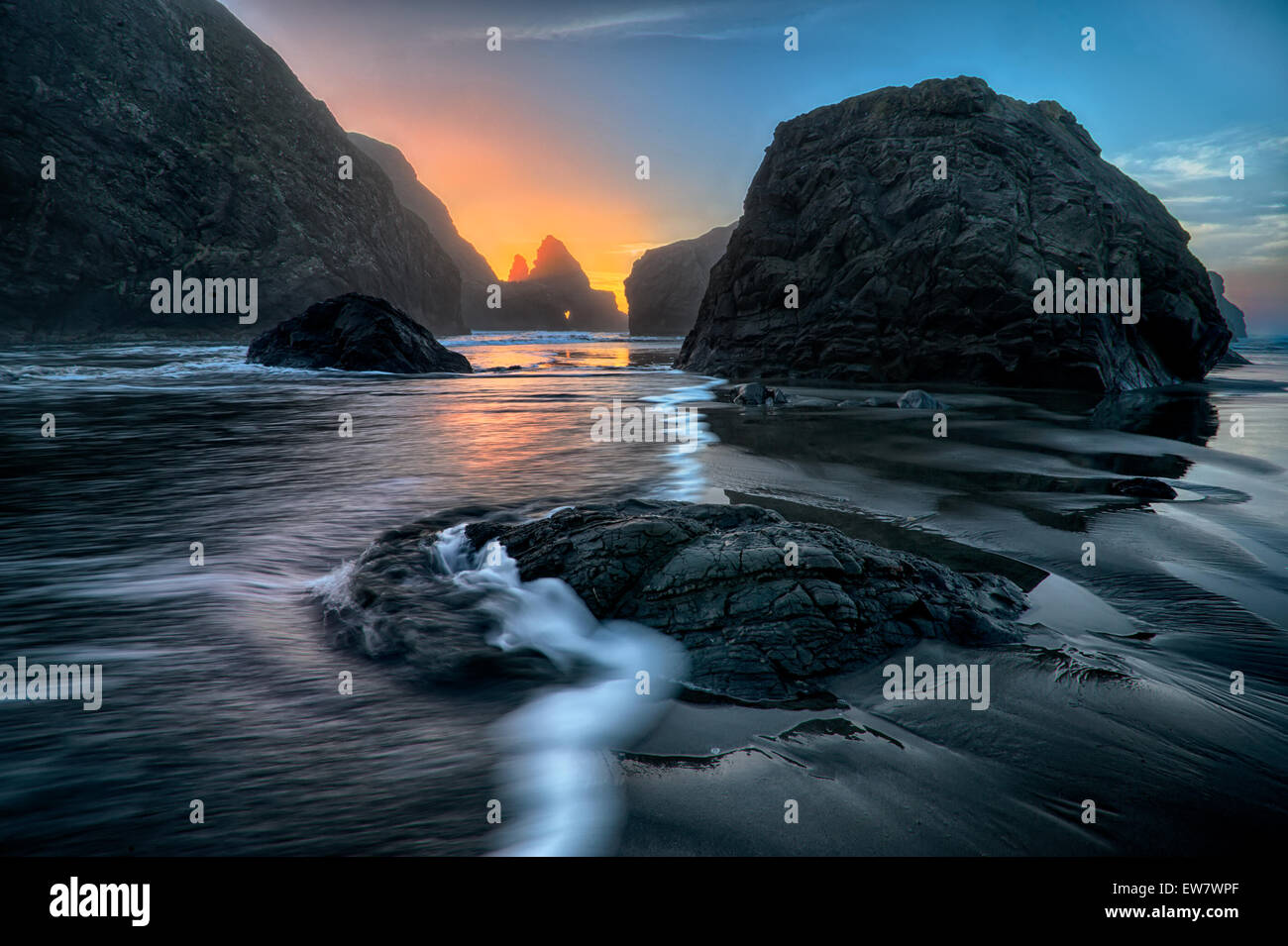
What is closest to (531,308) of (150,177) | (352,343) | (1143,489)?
(150,177)

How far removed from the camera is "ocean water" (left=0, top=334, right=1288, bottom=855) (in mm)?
2242

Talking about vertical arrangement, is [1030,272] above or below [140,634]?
above

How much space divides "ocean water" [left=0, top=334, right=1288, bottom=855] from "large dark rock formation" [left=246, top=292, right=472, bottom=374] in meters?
21.7

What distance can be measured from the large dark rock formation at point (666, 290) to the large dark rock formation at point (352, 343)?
95.8 m

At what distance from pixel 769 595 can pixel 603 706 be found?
1.19m

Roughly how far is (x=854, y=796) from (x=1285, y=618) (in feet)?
12.4

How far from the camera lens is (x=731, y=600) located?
3.65 meters

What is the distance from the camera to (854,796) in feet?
7.82

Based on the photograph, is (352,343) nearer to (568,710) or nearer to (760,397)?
(760,397)

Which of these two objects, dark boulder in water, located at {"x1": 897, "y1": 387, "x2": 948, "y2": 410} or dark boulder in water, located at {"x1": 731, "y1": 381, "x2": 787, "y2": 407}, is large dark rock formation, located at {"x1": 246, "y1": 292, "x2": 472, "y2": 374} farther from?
dark boulder in water, located at {"x1": 897, "y1": 387, "x2": 948, "y2": 410}

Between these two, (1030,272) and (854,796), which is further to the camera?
(1030,272)

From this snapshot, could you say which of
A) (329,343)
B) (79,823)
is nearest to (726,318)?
(329,343)

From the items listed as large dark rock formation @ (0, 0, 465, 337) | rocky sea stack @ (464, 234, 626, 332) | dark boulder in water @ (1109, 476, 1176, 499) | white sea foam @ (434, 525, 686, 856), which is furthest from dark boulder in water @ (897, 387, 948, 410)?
rocky sea stack @ (464, 234, 626, 332)
